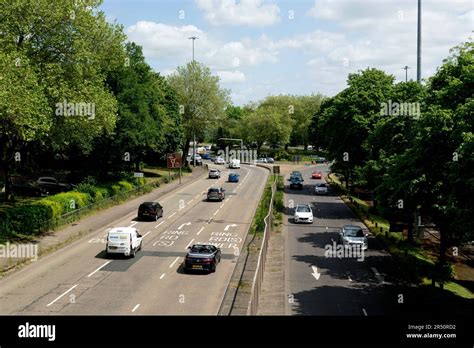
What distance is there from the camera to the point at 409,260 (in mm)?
33438

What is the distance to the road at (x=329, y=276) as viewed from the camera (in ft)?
80.3

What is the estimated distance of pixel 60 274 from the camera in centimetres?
2877

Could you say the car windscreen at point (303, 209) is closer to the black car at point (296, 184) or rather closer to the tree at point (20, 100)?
the tree at point (20, 100)

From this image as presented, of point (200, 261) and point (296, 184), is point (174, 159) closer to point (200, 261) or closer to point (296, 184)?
point (296, 184)

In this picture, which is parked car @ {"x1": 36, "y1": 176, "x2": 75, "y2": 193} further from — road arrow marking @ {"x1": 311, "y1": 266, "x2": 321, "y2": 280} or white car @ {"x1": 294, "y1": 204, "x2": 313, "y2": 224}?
road arrow marking @ {"x1": 311, "y1": 266, "x2": 321, "y2": 280}

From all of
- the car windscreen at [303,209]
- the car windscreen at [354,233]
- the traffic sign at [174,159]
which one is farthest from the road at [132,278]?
the traffic sign at [174,159]

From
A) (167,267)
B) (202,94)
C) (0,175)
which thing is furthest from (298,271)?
(202,94)

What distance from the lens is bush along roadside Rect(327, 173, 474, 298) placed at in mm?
30156

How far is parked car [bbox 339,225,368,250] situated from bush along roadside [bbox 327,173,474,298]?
199 centimetres

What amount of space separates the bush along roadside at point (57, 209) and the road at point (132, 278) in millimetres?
2923

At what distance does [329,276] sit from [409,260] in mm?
6412

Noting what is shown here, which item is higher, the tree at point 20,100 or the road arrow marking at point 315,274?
the tree at point 20,100

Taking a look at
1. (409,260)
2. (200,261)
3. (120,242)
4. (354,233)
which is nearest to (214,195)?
(354,233)

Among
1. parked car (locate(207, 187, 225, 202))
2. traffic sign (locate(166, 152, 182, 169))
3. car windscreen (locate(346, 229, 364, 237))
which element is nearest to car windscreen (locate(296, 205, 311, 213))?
car windscreen (locate(346, 229, 364, 237))
